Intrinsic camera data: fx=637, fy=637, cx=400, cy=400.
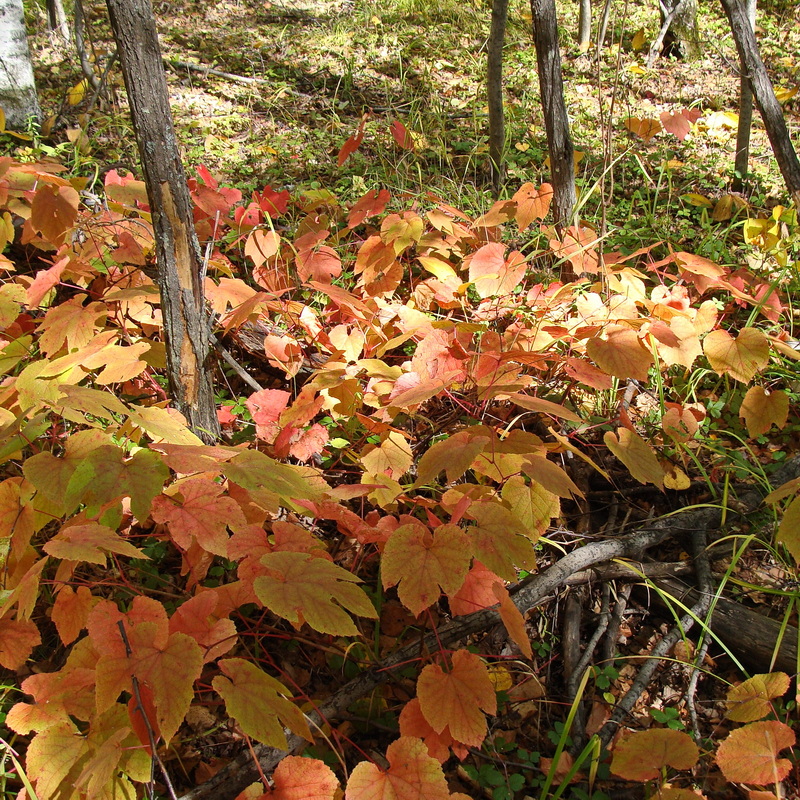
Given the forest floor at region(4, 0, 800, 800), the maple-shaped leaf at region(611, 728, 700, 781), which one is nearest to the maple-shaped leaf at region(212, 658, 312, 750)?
the forest floor at region(4, 0, 800, 800)

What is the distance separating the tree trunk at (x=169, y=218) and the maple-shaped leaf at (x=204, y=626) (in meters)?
0.68

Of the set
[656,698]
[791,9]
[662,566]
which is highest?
[791,9]

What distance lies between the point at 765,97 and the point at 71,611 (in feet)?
8.88

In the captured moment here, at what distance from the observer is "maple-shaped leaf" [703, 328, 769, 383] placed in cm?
171

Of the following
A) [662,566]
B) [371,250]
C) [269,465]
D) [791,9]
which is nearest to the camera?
[269,465]

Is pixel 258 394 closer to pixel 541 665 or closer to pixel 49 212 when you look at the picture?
pixel 49 212

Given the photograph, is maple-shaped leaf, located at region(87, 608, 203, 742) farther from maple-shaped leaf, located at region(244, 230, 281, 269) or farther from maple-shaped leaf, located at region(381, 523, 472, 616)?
maple-shaped leaf, located at region(244, 230, 281, 269)

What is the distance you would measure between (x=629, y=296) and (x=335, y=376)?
3.18 feet

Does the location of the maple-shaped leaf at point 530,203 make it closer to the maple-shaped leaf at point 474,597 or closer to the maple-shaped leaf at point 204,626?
the maple-shaped leaf at point 474,597

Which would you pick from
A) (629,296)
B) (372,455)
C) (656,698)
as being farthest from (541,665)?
(629,296)

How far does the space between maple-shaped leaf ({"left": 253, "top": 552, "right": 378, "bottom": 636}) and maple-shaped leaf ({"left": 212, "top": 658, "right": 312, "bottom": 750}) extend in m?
0.11

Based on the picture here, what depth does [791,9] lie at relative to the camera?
448cm

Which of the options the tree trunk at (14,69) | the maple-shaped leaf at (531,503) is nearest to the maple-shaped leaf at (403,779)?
the maple-shaped leaf at (531,503)

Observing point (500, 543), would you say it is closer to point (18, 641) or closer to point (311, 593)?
point (311, 593)
